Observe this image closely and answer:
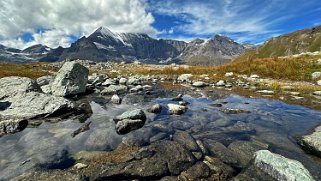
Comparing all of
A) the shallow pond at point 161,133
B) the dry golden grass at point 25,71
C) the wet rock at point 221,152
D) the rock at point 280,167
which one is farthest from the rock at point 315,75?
the dry golden grass at point 25,71

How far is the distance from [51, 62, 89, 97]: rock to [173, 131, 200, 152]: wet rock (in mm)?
12791

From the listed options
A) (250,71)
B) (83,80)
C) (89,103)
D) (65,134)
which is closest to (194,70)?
(250,71)

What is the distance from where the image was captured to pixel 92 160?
299 inches

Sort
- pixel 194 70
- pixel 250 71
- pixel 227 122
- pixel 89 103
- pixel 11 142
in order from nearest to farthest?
pixel 11 142 → pixel 227 122 → pixel 89 103 → pixel 250 71 → pixel 194 70

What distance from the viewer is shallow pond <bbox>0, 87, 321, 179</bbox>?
790 centimetres

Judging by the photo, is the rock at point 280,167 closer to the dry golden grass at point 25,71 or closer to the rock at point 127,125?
the rock at point 127,125

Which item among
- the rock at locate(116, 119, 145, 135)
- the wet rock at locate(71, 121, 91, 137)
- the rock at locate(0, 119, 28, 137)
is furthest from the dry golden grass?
the rock at locate(116, 119, 145, 135)

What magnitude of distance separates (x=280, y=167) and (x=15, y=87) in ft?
51.7

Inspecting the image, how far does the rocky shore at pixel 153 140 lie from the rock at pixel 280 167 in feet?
0.08

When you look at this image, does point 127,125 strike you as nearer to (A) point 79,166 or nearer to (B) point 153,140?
(B) point 153,140

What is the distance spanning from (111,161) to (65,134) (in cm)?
393

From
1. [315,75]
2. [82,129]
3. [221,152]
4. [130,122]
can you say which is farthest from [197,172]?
[315,75]

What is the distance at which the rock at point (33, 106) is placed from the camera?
40.6ft

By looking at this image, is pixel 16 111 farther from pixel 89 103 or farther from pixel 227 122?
pixel 227 122
